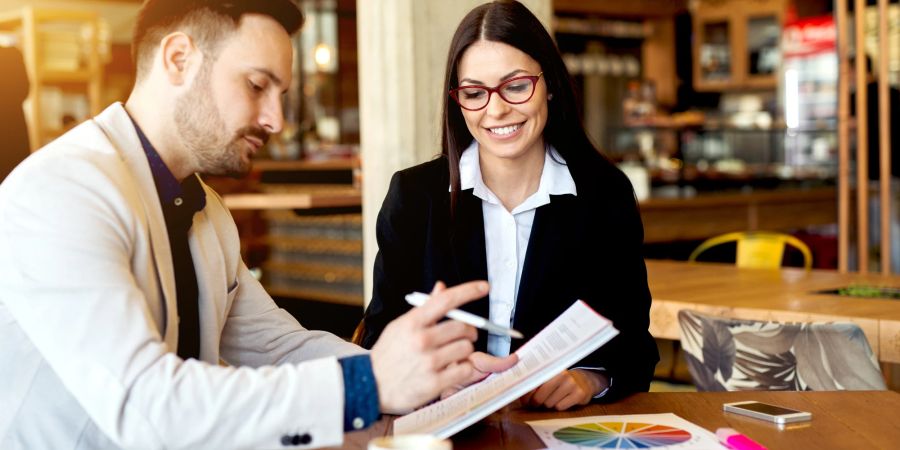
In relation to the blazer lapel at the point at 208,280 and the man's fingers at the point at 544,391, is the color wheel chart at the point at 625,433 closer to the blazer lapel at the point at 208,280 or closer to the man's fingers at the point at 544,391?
the man's fingers at the point at 544,391

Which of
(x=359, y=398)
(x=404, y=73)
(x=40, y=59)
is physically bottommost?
(x=359, y=398)

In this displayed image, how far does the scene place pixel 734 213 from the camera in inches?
325

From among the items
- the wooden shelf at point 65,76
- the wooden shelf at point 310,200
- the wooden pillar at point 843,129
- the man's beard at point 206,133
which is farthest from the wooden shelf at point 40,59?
the man's beard at point 206,133

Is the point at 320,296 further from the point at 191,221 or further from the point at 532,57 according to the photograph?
the point at 191,221

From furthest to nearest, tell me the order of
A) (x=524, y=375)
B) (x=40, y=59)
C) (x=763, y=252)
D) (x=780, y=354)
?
(x=40, y=59) → (x=763, y=252) → (x=780, y=354) → (x=524, y=375)

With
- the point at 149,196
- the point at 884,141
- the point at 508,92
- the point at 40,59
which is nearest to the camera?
the point at 149,196

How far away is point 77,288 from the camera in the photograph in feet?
4.27

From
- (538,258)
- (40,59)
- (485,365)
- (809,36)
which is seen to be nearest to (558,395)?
(485,365)

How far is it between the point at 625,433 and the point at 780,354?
1100 millimetres

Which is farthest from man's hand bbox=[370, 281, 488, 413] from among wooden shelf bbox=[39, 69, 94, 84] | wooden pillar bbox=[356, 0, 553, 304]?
wooden shelf bbox=[39, 69, 94, 84]

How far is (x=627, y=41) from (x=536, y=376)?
11.2m

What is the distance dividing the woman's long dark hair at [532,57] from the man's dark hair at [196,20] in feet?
2.33

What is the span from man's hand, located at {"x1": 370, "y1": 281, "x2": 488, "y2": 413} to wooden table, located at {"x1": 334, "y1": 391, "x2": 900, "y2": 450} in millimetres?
273

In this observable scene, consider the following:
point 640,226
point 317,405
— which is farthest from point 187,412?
point 640,226
